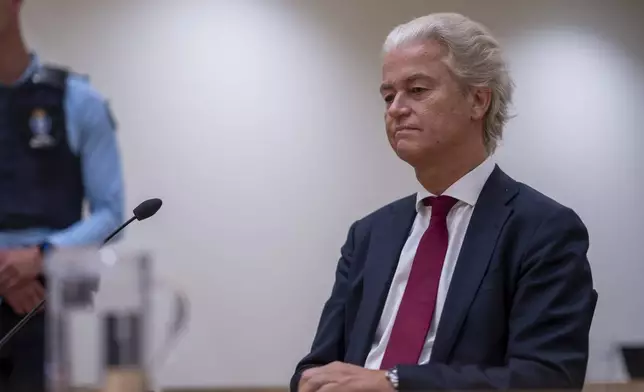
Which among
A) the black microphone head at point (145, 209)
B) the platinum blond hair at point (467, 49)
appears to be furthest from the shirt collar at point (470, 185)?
the black microphone head at point (145, 209)

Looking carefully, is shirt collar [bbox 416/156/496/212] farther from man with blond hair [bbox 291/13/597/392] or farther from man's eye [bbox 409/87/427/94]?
man's eye [bbox 409/87/427/94]

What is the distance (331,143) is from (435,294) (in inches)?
54.8

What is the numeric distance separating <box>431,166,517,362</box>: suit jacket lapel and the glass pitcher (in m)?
0.66

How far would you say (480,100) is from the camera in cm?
185

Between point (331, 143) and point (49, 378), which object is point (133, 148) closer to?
point (331, 143)

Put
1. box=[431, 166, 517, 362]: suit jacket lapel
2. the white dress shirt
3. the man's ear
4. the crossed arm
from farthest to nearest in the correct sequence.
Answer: the man's ear < the white dress shirt < box=[431, 166, 517, 362]: suit jacket lapel < the crossed arm

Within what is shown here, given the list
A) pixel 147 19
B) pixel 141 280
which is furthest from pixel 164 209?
pixel 141 280

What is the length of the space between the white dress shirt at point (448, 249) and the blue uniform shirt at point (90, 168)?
1068mm

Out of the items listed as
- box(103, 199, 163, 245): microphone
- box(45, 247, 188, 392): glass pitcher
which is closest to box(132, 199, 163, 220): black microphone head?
box(103, 199, 163, 245): microphone

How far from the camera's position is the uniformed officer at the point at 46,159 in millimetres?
2467

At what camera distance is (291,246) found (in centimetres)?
296

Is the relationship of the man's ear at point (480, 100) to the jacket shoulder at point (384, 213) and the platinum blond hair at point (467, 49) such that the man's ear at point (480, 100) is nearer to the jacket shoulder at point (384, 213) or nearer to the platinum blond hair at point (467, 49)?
the platinum blond hair at point (467, 49)

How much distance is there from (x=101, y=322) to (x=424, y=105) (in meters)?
0.99

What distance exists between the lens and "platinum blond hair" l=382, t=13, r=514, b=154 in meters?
1.78
